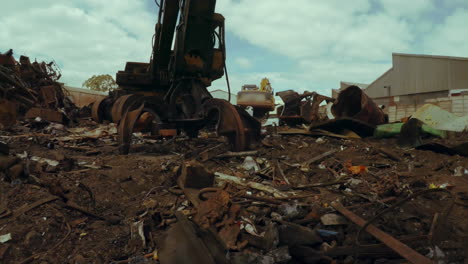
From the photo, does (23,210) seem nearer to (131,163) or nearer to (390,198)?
(131,163)

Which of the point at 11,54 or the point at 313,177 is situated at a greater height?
the point at 11,54

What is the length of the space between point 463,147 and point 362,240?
11.4 feet

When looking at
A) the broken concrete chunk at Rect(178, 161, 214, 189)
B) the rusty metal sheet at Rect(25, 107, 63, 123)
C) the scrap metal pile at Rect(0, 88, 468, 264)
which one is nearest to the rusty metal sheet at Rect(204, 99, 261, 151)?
the scrap metal pile at Rect(0, 88, 468, 264)

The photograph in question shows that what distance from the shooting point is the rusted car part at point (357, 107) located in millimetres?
7359

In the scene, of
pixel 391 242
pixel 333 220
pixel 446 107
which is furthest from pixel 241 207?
pixel 446 107

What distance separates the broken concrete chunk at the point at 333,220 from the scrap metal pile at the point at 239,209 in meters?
0.01

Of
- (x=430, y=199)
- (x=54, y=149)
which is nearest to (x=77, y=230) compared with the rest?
(x=430, y=199)

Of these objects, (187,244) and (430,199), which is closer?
(187,244)

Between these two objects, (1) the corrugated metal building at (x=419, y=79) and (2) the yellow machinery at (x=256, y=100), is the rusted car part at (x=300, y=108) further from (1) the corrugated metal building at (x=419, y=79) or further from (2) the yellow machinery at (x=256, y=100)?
(1) the corrugated metal building at (x=419, y=79)

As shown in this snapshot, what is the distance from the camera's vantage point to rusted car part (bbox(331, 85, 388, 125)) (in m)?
7.36

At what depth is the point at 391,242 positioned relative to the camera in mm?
2254

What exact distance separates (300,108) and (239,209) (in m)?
8.76

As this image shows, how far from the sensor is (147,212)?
2.99 meters

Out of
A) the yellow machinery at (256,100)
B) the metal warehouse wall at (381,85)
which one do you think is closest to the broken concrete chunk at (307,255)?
the yellow machinery at (256,100)
